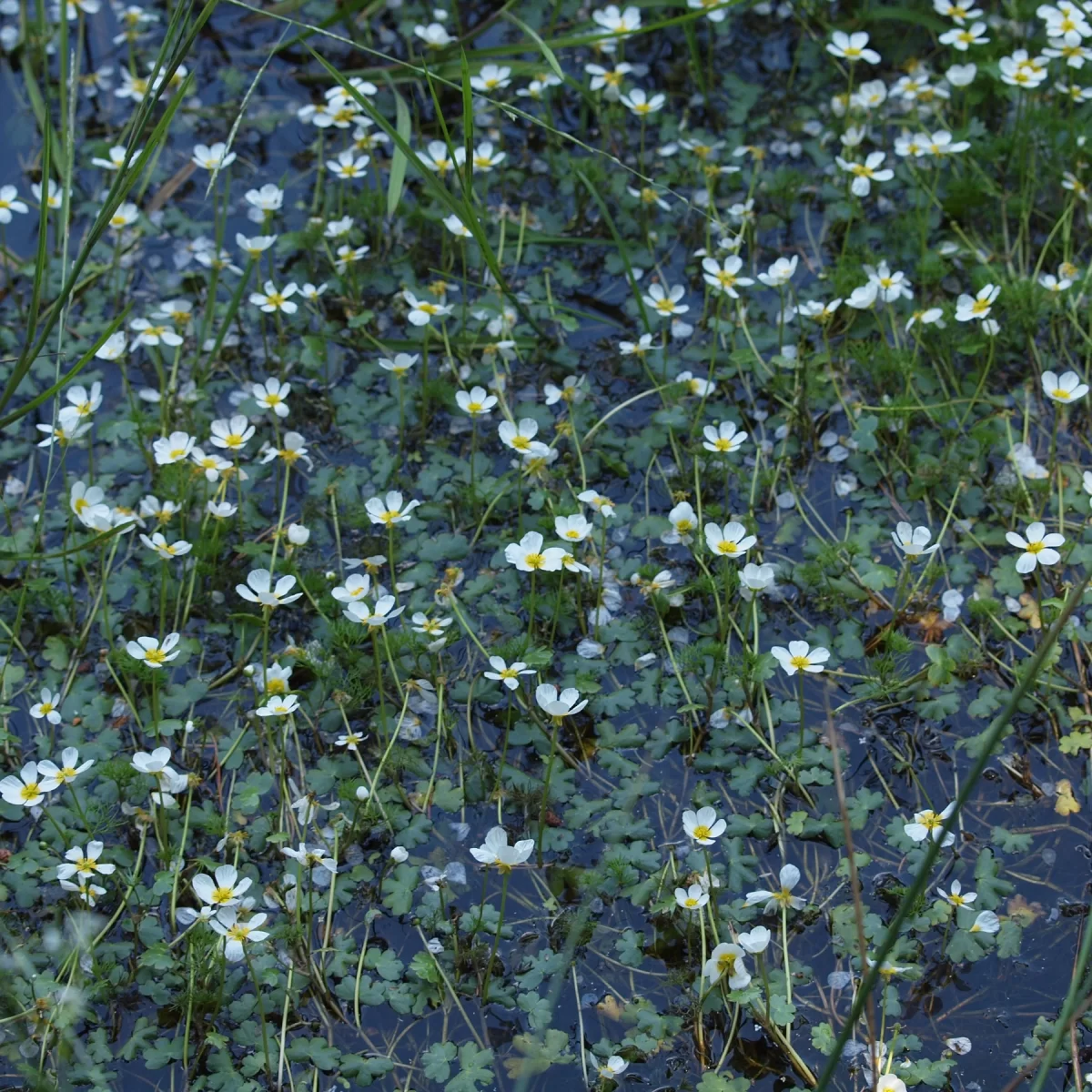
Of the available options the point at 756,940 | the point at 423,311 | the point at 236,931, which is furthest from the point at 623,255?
the point at 236,931

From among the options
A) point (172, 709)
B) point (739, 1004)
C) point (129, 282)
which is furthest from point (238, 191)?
point (739, 1004)

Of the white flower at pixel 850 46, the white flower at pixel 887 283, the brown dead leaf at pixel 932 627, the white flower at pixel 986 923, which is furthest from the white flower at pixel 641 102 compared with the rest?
the white flower at pixel 986 923

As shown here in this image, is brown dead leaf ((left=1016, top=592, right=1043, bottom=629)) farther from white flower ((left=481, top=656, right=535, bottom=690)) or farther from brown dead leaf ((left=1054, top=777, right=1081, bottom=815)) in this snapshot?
white flower ((left=481, top=656, right=535, bottom=690))

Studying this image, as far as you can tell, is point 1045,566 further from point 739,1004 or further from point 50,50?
point 50,50

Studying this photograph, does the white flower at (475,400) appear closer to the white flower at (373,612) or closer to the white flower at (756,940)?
the white flower at (373,612)

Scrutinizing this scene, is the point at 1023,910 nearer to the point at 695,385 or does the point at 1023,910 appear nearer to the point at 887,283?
the point at 695,385
